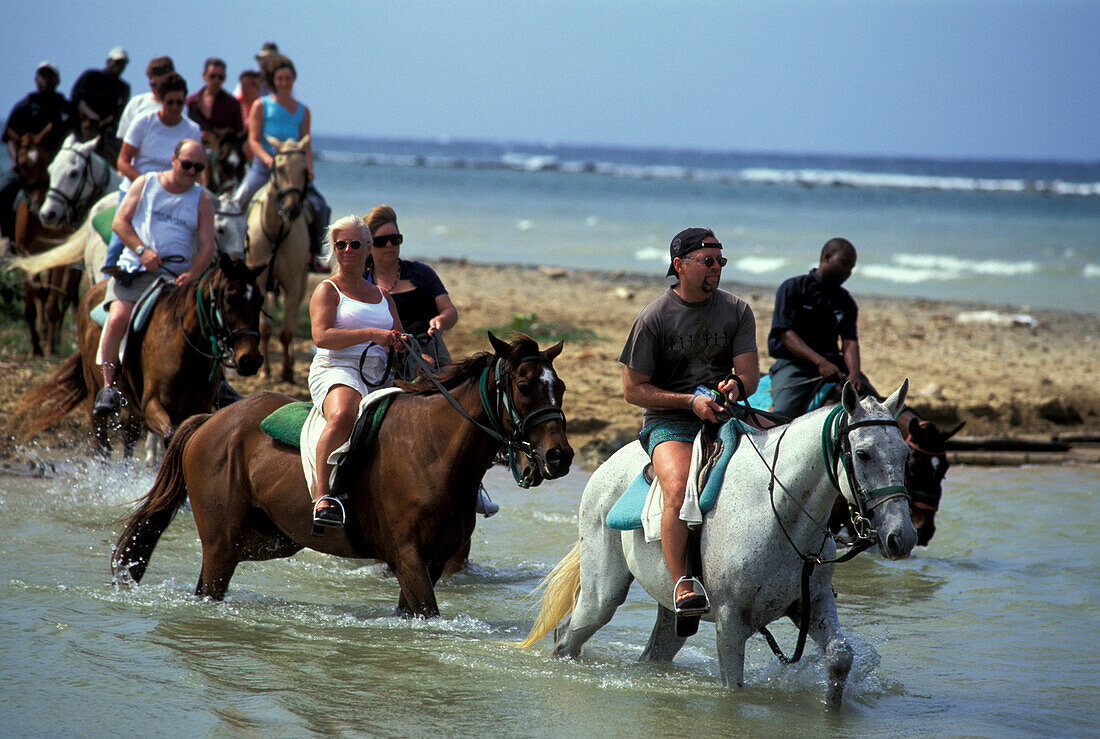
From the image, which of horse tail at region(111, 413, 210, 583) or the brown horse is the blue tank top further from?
horse tail at region(111, 413, 210, 583)

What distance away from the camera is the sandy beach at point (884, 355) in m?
11.7

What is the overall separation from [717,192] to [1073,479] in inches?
2227

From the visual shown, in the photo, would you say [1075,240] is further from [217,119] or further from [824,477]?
[824,477]

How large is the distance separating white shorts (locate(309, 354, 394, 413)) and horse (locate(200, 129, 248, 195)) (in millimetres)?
9438

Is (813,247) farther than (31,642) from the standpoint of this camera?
Yes

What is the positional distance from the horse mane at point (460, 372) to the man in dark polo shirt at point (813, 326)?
3.20 meters

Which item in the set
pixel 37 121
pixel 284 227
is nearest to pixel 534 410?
pixel 284 227

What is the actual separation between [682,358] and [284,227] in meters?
8.40

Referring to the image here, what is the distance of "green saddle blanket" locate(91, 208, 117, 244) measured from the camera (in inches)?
405

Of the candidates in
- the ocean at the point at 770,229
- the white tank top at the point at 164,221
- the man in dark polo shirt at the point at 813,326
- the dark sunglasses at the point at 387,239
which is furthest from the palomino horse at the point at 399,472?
the ocean at the point at 770,229

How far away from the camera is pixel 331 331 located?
5758mm

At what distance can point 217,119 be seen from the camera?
588 inches

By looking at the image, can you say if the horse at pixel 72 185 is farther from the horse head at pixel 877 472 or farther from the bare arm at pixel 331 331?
the horse head at pixel 877 472

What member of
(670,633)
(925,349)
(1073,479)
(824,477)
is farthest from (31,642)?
(925,349)
